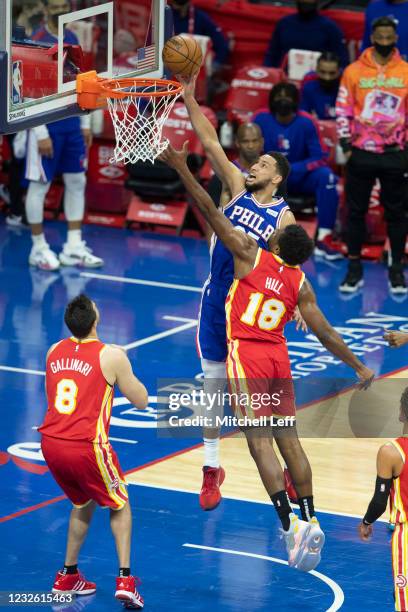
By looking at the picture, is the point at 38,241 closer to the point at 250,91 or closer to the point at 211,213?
the point at 250,91

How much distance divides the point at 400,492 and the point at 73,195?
374 inches

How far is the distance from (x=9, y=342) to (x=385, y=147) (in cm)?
470

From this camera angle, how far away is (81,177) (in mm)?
15398

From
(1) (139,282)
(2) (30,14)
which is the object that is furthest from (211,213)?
(2) (30,14)

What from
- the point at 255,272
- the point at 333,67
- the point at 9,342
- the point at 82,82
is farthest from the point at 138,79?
the point at 333,67

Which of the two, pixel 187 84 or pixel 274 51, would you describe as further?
pixel 274 51

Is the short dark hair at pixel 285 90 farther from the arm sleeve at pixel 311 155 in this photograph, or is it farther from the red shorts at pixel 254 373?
the red shorts at pixel 254 373

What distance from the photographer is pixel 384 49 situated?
14.4 meters

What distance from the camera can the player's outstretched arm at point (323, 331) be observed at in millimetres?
7863

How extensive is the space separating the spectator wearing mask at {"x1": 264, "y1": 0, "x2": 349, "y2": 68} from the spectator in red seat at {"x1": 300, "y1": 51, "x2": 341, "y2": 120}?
54 cm

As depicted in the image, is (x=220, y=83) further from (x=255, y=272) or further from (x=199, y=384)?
(x=255, y=272)

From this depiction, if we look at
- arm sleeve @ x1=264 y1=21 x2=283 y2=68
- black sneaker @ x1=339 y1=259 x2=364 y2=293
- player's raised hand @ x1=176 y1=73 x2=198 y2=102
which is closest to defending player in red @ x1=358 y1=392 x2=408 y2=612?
player's raised hand @ x1=176 y1=73 x2=198 y2=102

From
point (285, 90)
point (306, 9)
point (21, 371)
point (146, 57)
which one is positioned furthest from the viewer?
point (306, 9)

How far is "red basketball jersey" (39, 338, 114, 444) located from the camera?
722 cm
